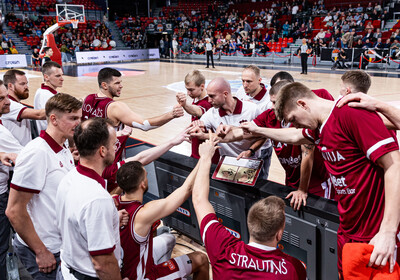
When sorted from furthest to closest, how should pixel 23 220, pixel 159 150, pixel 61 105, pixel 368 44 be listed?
pixel 368 44 → pixel 159 150 → pixel 61 105 → pixel 23 220

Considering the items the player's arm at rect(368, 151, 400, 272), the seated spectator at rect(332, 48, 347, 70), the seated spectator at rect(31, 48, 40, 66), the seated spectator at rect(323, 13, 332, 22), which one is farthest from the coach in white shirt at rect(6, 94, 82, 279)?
the seated spectator at rect(323, 13, 332, 22)

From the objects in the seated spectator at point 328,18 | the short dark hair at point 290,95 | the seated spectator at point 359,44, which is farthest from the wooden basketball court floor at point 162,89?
the seated spectator at point 328,18

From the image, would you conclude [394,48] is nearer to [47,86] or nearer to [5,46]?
[47,86]

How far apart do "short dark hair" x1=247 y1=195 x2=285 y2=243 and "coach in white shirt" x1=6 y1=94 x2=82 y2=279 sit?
1.42m

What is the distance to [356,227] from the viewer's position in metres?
2.06

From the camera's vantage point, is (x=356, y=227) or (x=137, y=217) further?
(x=137, y=217)

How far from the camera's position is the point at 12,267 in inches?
133

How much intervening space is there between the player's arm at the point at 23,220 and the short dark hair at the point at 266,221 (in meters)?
1.48

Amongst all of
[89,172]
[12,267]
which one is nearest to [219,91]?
[89,172]

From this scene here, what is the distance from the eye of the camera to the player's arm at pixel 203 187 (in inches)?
84.7

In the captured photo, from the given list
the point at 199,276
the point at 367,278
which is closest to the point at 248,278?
the point at 367,278

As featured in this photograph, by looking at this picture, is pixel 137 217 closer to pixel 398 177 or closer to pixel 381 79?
pixel 398 177

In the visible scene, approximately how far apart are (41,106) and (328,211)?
4162 millimetres

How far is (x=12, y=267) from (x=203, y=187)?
2.39 meters
